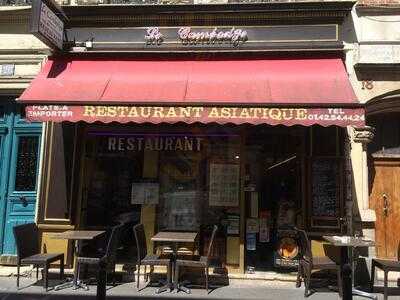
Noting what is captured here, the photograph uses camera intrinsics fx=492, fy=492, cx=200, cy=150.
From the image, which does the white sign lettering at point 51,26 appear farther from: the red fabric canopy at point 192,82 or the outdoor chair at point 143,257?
the outdoor chair at point 143,257

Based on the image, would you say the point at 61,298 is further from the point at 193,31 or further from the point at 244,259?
the point at 193,31

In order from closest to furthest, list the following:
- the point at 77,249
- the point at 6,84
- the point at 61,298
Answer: the point at 61,298 < the point at 77,249 < the point at 6,84

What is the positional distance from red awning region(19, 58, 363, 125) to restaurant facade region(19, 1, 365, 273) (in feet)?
0.13

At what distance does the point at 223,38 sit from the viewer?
8.55 meters

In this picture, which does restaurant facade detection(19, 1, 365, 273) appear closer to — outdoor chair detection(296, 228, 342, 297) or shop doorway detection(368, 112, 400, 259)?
outdoor chair detection(296, 228, 342, 297)

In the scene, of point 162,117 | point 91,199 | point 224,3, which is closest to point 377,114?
point 224,3

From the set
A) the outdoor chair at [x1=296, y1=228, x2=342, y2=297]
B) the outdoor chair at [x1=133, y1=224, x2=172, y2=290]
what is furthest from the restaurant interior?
the outdoor chair at [x1=133, y1=224, x2=172, y2=290]

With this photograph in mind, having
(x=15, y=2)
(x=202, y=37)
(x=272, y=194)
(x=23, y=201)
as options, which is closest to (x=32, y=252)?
(x=23, y=201)

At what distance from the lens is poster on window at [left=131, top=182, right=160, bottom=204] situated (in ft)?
28.5

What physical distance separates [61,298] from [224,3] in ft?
17.9

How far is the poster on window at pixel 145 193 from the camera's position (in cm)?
867

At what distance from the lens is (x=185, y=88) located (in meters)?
7.75

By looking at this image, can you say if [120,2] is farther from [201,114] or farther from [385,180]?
[385,180]

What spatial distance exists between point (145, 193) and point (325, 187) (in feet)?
10.2
